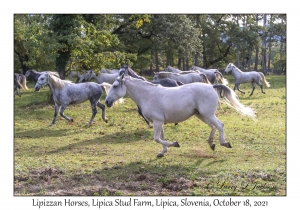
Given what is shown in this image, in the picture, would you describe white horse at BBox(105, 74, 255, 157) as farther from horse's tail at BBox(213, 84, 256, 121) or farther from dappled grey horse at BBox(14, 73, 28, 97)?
dappled grey horse at BBox(14, 73, 28, 97)

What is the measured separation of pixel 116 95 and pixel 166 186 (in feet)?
9.15

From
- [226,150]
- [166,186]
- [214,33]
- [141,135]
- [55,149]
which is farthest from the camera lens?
[214,33]

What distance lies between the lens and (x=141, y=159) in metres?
8.27

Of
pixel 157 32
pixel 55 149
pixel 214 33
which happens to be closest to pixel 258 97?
A: pixel 157 32

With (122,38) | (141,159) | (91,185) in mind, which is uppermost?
(122,38)

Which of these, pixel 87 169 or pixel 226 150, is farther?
pixel 226 150

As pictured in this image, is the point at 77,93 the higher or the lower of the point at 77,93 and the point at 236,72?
the lower

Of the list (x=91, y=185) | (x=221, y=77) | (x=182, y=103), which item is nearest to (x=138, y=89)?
(x=182, y=103)

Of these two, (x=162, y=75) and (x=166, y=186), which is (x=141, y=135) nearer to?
(x=166, y=186)

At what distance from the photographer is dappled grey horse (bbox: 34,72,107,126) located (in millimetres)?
13000

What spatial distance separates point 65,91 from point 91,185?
23.7 ft

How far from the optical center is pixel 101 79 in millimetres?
23375

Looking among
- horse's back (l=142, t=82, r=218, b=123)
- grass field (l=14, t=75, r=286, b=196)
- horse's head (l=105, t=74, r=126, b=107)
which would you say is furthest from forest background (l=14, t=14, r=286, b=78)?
horse's back (l=142, t=82, r=218, b=123)

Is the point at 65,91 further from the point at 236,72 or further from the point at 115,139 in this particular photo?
the point at 236,72
